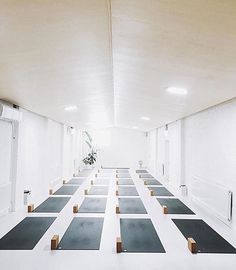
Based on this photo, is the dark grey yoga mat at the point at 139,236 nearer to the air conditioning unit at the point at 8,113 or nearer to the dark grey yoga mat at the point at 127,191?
the dark grey yoga mat at the point at 127,191

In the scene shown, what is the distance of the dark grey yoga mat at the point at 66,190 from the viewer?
734 cm

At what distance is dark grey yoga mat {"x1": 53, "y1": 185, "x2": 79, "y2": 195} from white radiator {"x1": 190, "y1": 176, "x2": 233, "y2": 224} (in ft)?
12.5

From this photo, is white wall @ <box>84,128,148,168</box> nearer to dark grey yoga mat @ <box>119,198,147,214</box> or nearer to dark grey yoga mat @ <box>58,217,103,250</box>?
dark grey yoga mat @ <box>119,198,147,214</box>

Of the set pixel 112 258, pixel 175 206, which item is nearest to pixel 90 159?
pixel 175 206

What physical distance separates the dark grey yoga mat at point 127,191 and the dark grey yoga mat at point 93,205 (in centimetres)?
96

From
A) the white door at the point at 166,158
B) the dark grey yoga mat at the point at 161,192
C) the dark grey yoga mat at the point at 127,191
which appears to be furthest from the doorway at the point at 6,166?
the white door at the point at 166,158

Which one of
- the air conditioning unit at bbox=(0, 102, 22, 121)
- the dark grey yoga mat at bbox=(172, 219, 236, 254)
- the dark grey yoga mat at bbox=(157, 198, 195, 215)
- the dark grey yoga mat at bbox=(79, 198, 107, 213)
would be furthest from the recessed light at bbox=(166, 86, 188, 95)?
the dark grey yoga mat at bbox=(79, 198, 107, 213)

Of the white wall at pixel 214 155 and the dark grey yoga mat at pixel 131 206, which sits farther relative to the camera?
the dark grey yoga mat at pixel 131 206

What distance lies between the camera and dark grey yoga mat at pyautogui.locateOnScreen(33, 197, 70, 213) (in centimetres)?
546

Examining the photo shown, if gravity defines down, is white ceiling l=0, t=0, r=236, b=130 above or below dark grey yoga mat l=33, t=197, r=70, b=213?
above

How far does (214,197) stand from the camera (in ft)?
16.4

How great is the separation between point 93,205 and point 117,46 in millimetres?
4326

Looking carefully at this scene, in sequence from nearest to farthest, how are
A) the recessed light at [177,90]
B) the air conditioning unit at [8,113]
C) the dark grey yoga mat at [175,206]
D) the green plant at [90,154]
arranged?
the recessed light at [177,90] → the air conditioning unit at [8,113] → the dark grey yoga mat at [175,206] → the green plant at [90,154]

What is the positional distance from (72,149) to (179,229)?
7.93m
